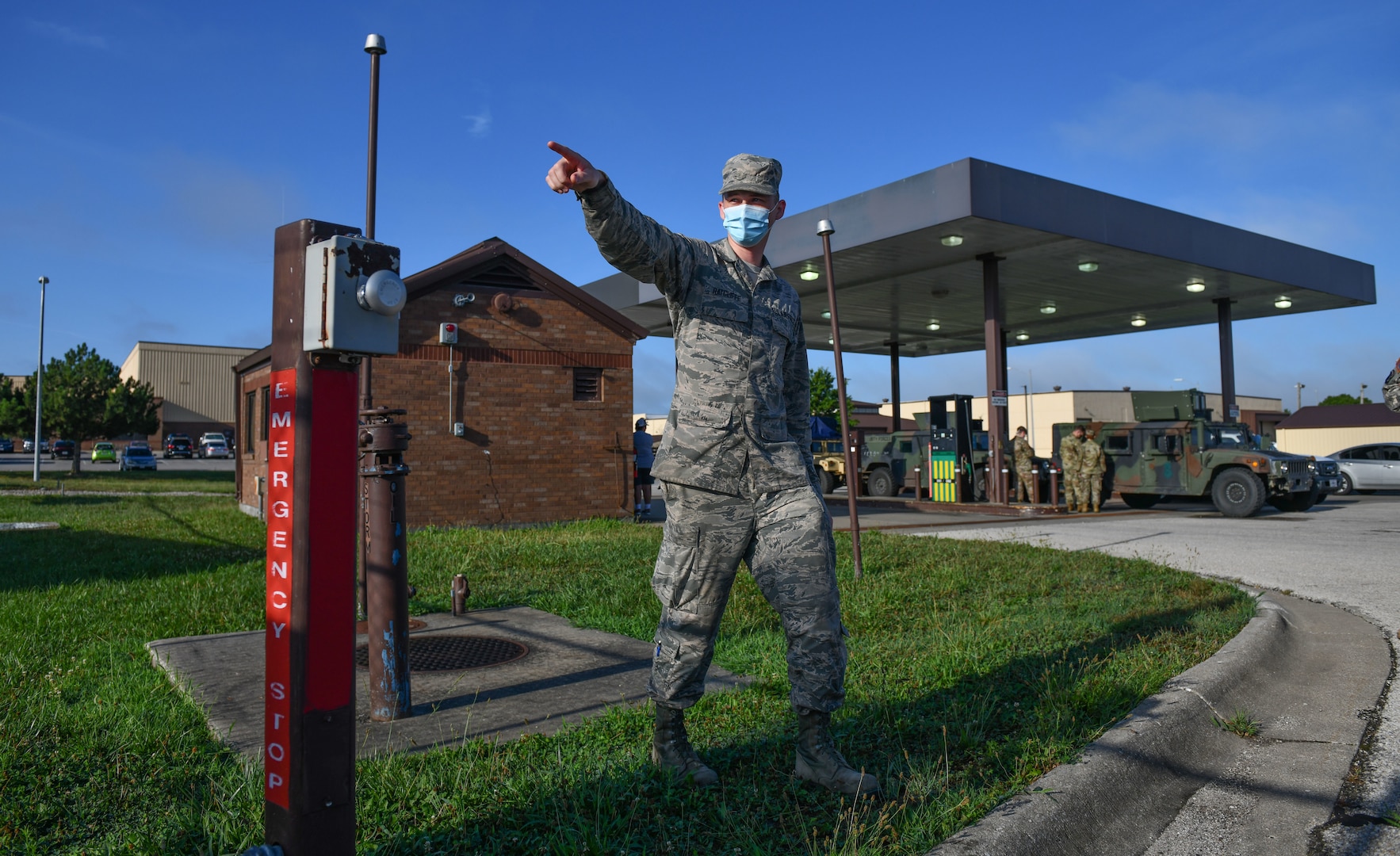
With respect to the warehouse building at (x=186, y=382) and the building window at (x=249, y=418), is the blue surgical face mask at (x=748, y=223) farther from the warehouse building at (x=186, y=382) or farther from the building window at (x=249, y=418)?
the warehouse building at (x=186, y=382)

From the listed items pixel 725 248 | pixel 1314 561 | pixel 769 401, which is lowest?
pixel 1314 561

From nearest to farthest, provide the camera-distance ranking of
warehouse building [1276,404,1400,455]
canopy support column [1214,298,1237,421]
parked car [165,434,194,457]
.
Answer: canopy support column [1214,298,1237,421], warehouse building [1276,404,1400,455], parked car [165,434,194,457]

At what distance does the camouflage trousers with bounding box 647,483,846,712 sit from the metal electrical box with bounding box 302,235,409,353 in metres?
1.27

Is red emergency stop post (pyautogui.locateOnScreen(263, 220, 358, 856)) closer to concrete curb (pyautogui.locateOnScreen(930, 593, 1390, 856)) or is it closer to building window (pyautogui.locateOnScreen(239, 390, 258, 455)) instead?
concrete curb (pyautogui.locateOnScreen(930, 593, 1390, 856))

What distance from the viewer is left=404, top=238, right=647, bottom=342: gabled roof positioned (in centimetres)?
1259

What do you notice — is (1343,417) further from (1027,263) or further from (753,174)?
(753,174)

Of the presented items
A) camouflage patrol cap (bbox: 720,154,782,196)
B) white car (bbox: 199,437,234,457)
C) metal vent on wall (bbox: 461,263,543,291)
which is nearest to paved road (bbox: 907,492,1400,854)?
camouflage patrol cap (bbox: 720,154,782,196)

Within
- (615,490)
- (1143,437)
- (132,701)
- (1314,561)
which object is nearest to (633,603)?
(132,701)

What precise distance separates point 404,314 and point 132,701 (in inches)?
367

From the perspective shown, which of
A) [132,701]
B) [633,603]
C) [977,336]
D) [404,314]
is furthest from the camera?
[977,336]

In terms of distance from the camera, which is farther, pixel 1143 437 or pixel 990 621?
pixel 1143 437

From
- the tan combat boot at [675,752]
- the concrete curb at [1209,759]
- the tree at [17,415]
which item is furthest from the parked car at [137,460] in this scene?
the concrete curb at [1209,759]

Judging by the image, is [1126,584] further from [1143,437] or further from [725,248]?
[1143,437]

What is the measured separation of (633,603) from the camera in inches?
247
